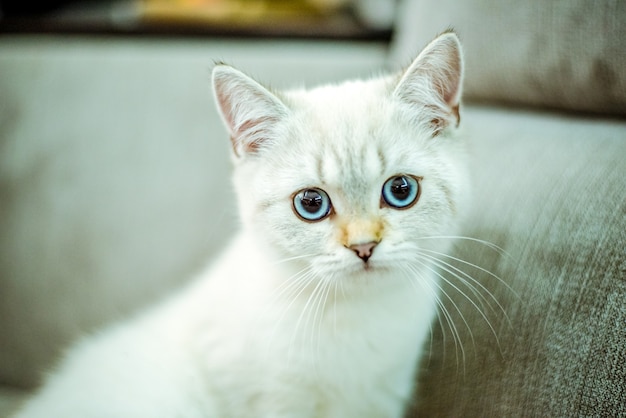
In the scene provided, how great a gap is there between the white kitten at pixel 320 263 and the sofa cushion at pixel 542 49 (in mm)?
300

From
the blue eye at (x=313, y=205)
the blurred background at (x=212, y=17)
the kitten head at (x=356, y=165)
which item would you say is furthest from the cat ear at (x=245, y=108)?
the blurred background at (x=212, y=17)

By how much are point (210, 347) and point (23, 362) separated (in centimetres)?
97

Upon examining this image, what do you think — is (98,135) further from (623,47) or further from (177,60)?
(623,47)

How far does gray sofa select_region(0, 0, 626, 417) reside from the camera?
34.8 inches

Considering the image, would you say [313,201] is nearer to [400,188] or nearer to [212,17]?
[400,188]

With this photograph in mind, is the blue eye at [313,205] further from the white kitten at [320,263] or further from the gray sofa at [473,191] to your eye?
the gray sofa at [473,191]

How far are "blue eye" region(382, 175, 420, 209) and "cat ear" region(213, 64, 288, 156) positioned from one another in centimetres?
28

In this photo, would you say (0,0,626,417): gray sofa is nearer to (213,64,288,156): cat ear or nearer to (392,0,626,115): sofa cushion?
(392,0,626,115): sofa cushion

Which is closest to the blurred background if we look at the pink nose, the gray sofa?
the gray sofa

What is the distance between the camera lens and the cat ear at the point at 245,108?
1024mm

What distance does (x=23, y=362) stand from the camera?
174 centimetres

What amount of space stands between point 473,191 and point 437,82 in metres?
0.29

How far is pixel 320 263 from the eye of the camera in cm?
97

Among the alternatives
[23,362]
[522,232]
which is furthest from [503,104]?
[23,362]
